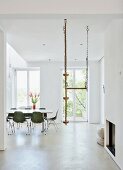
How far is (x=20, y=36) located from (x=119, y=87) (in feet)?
10.8

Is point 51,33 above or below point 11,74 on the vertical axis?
above

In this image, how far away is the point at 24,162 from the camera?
512cm

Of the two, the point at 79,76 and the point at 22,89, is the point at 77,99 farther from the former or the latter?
the point at 22,89

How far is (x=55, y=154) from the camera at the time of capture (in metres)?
5.80

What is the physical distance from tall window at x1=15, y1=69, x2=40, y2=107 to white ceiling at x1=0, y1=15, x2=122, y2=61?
3.71 metres

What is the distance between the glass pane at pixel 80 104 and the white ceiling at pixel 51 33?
3664mm

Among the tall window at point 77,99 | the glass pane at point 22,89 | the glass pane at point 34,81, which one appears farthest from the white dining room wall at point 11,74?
the tall window at point 77,99

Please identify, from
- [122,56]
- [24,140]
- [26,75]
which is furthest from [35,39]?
[26,75]

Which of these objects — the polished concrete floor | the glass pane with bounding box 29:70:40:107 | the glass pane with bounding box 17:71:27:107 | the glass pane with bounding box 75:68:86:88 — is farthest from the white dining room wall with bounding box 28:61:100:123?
the polished concrete floor

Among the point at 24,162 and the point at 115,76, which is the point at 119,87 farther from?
the point at 24,162

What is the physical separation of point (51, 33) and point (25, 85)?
6.77m

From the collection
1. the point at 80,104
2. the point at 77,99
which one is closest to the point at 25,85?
the point at 77,99

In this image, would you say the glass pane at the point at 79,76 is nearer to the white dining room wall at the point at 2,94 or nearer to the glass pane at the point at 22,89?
the glass pane at the point at 22,89

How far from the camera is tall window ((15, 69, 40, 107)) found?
12898 millimetres
